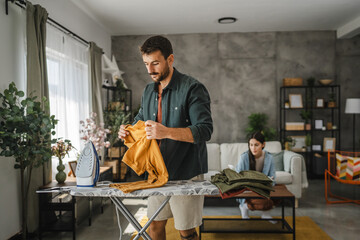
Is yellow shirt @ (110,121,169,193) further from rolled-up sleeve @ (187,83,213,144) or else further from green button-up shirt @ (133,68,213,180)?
rolled-up sleeve @ (187,83,213,144)

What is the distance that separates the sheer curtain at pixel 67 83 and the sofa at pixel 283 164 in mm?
2046

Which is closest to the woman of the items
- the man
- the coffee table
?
the coffee table

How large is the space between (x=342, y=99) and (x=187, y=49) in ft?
11.0

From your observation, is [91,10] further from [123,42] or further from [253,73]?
[253,73]

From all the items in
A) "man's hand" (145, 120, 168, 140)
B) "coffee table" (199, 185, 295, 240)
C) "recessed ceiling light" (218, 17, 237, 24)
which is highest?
"recessed ceiling light" (218, 17, 237, 24)

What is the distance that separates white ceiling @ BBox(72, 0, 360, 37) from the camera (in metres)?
4.57

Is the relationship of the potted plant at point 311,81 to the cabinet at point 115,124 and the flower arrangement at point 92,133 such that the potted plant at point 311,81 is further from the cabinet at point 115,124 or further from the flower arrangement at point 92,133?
the flower arrangement at point 92,133

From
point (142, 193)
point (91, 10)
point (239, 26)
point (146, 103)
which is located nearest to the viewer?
point (142, 193)

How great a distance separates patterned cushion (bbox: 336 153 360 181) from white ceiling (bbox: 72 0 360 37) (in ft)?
7.79

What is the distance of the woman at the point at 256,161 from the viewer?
3402mm

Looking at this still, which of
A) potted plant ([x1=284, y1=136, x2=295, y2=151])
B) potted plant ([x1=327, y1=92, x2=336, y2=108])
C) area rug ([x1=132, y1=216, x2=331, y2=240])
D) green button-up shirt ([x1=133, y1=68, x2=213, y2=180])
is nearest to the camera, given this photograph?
green button-up shirt ([x1=133, y1=68, x2=213, y2=180])

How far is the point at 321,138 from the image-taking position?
245 inches

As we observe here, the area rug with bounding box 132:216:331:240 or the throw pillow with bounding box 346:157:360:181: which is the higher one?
the throw pillow with bounding box 346:157:360:181

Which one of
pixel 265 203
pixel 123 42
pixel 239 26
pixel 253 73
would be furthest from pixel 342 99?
pixel 123 42
